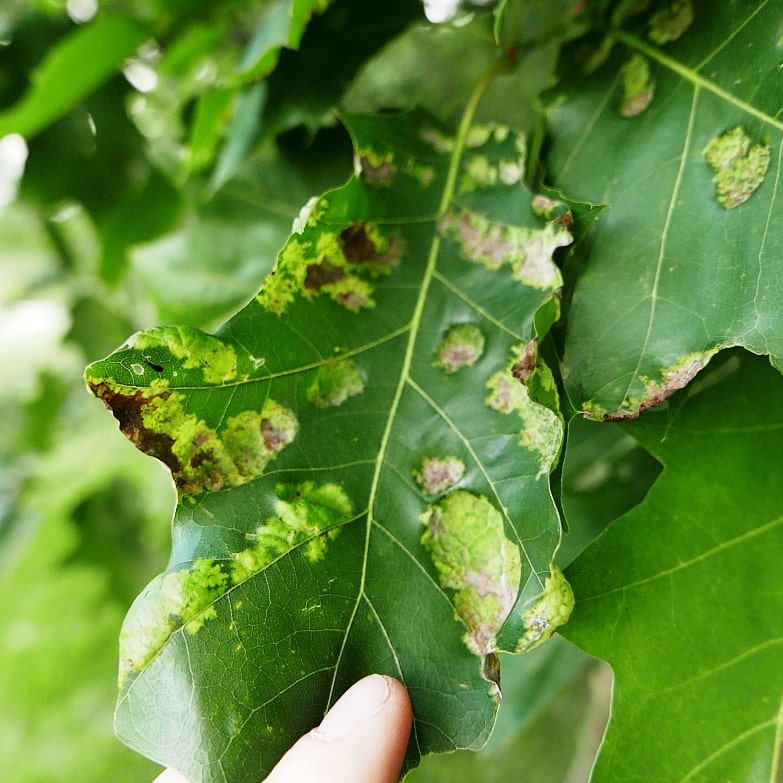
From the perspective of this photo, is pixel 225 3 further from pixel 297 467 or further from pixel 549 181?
pixel 297 467

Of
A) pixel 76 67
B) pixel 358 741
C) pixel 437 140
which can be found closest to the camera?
pixel 358 741

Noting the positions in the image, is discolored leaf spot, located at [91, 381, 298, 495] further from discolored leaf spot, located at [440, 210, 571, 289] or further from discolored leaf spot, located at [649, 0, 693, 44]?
discolored leaf spot, located at [649, 0, 693, 44]

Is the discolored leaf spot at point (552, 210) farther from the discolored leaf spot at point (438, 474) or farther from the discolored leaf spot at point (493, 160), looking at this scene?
the discolored leaf spot at point (438, 474)

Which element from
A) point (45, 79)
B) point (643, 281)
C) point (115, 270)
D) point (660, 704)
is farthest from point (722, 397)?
point (115, 270)

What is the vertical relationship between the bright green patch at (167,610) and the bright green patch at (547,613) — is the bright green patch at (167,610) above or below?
above

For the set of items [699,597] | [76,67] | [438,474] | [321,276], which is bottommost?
[699,597]

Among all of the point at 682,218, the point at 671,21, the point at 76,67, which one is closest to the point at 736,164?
the point at 682,218

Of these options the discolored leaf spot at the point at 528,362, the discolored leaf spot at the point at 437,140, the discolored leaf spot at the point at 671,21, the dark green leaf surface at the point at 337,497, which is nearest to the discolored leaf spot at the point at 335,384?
the dark green leaf surface at the point at 337,497

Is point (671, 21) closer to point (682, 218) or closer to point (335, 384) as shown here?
point (682, 218)
